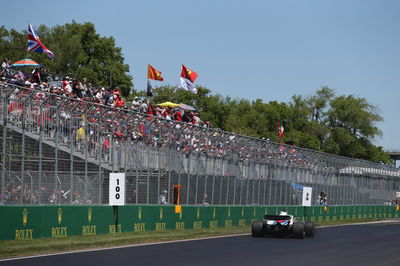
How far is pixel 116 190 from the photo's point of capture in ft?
86.7

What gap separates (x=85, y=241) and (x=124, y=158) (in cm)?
635

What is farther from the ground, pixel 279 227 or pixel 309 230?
pixel 279 227

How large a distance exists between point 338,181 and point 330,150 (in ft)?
186

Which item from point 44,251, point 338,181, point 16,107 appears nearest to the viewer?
point 44,251

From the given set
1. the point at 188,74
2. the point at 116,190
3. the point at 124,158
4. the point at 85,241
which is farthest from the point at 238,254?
the point at 188,74

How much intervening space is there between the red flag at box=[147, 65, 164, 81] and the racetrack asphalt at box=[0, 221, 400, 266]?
15351 mm

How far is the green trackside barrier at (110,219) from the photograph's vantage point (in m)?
21.8

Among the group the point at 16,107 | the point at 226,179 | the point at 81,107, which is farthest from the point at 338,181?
the point at 16,107

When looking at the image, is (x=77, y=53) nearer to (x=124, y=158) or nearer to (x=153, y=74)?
(x=153, y=74)

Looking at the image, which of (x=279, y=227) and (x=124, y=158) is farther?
(x=279, y=227)

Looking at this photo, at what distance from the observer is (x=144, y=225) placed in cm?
2877

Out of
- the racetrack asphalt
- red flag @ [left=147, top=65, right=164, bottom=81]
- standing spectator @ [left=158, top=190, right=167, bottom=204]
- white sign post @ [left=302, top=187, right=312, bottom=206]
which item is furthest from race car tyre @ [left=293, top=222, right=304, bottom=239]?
red flag @ [left=147, top=65, right=164, bottom=81]

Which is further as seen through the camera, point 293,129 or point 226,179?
point 293,129

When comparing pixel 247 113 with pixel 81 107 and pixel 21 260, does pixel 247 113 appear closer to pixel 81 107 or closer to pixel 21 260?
pixel 81 107
